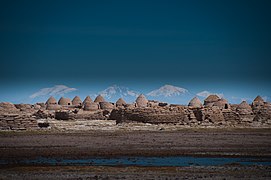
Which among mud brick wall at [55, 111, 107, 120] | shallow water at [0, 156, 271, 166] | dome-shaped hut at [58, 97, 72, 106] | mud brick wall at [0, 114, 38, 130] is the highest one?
dome-shaped hut at [58, 97, 72, 106]

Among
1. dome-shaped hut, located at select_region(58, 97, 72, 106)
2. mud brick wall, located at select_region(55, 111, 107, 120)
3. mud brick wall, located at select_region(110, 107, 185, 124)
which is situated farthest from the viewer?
dome-shaped hut, located at select_region(58, 97, 72, 106)

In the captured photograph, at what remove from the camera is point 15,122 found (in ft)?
119

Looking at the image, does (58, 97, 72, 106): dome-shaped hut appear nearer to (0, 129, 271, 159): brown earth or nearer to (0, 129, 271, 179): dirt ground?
(0, 129, 271, 179): dirt ground

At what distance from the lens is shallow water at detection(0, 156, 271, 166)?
1847 cm

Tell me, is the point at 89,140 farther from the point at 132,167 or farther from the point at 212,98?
the point at 212,98

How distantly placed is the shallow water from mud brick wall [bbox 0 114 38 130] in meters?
16.6

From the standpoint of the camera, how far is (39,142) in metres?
26.8

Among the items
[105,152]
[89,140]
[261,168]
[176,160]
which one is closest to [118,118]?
[89,140]

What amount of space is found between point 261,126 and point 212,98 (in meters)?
32.3

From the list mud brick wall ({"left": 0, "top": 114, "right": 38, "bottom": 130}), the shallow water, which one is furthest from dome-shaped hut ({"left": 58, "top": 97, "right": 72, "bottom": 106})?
the shallow water

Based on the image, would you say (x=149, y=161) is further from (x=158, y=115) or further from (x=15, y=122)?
(x=158, y=115)

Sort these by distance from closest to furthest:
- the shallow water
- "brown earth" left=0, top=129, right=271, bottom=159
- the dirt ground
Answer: the dirt ground < the shallow water < "brown earth" left=0, top=129, right=271, bottom=159

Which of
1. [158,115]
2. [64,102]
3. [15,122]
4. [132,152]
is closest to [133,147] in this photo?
[132,152]

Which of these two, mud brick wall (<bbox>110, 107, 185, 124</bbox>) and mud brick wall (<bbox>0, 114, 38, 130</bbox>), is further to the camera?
mud brick wall (<bbox>110, 107, 185, 124</bbox>)
